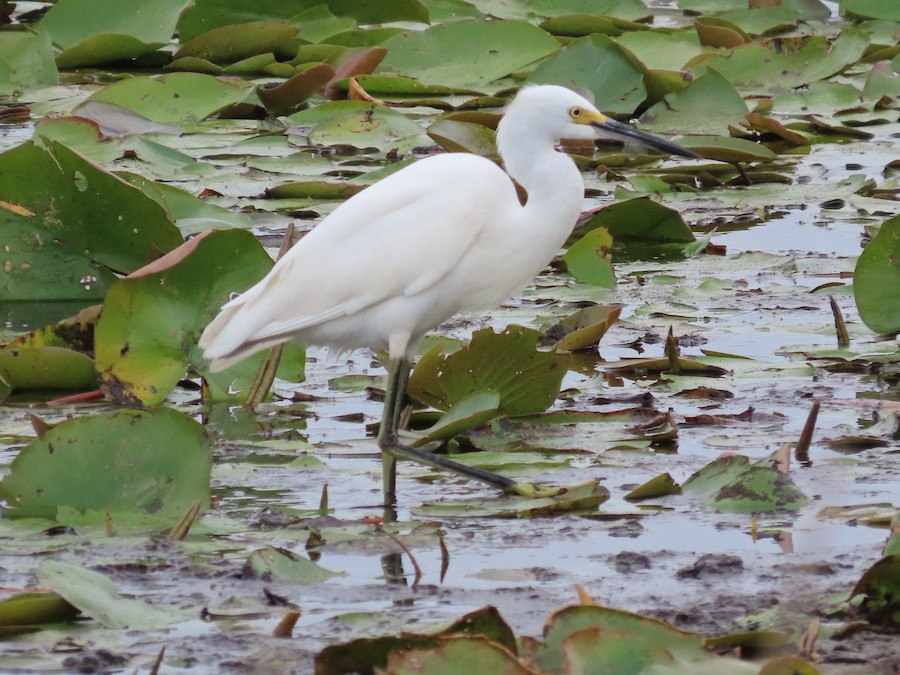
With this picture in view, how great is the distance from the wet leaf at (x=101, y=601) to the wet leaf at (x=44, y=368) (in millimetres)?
1695

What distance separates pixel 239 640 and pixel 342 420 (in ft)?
5.86

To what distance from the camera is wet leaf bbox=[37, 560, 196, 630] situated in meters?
2.94

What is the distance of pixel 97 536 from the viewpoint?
3523 mm

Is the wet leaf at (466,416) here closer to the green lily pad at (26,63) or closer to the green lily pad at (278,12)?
the green lily pad at (26,63)

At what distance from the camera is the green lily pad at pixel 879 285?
188 inches

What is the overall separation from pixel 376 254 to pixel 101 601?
1659 millimetres

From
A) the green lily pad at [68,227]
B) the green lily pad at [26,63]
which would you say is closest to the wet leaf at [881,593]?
the green lily pad at [68,227]

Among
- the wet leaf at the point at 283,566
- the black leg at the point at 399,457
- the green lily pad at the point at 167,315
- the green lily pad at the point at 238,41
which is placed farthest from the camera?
the green lily pad at the point at 238,41

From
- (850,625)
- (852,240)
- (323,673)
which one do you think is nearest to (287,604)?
(323,673)

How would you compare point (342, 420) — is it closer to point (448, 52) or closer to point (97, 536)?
point (97, 536)

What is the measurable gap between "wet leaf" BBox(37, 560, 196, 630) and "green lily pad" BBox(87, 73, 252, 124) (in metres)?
4.90

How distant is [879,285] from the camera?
4859 millimetres

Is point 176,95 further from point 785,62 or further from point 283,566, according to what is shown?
point 283,566

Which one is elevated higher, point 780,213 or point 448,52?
point 448,52
